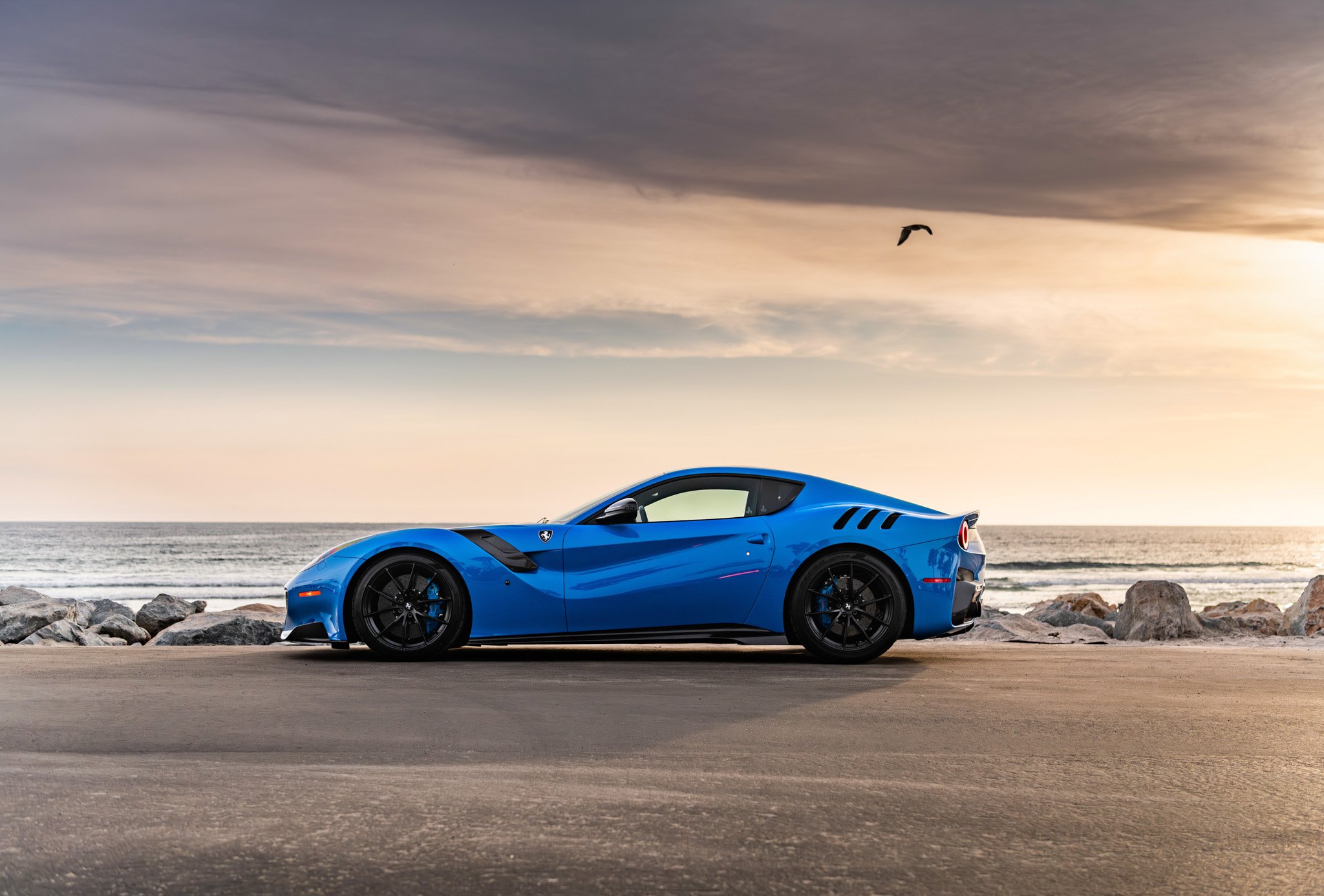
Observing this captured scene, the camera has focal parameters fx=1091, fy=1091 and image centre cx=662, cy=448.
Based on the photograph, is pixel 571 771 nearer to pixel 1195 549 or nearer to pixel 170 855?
pixel 170 855

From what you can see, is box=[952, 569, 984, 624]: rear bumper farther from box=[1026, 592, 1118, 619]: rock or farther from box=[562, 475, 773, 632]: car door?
box=[1026, 592, 1118, 619]: rock

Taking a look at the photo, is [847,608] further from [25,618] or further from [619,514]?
[25,618]

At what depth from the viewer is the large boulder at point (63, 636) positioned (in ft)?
42.3

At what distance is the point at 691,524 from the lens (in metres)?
7.76

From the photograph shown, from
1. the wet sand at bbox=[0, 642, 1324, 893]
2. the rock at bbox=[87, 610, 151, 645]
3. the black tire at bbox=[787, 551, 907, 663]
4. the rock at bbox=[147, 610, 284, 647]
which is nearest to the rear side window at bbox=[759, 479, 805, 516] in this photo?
the black tire at bbox=[787, 551, 907, 663]

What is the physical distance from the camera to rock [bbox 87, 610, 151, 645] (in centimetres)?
1529

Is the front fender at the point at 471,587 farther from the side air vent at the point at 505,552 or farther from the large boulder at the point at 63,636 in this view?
the large boulder at the point at 63,636

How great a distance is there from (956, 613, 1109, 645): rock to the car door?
4302 mm

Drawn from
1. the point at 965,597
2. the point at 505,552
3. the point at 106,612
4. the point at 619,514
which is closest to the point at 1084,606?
the point at 965,597

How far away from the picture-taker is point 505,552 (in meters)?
7.74

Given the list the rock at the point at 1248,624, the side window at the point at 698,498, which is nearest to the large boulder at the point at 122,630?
the side window at the point at 698,498

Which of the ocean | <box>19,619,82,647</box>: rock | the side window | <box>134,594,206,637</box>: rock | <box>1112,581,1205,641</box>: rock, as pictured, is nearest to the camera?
the side window

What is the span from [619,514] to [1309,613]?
10131 millimetres

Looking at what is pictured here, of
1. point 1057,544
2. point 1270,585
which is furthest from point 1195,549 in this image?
point 1270,585
